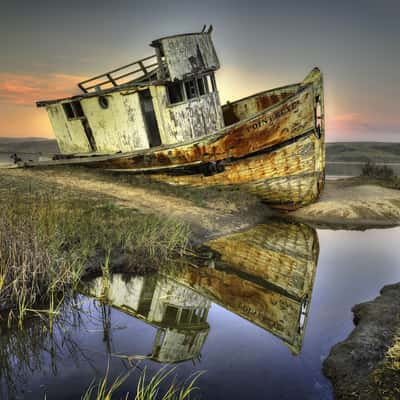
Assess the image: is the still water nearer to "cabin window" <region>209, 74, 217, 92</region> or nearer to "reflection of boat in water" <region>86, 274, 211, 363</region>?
"reflection of boat in water" <region>86, 274, 211, 363</region>

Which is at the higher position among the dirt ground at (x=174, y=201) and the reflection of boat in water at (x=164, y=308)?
the dirt ground at (x=174, y=201)

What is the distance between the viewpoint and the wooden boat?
10.9 meters

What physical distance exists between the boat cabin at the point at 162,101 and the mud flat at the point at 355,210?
14.2 feet

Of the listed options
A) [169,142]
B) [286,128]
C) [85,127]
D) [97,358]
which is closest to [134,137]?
[169,142]

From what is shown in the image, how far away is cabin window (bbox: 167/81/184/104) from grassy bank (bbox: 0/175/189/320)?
15.0 feet

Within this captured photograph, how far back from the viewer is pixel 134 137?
1300 cm

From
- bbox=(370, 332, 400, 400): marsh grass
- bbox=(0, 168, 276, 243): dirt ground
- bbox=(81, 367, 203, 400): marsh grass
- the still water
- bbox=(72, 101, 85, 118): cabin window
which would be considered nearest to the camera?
bbox=(370, 332, 400, 400): marsh grass

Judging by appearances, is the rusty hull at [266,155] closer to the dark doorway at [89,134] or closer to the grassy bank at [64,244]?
the dark doorway at [89,134]

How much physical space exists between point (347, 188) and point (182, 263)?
921cm

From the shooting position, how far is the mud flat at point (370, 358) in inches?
117

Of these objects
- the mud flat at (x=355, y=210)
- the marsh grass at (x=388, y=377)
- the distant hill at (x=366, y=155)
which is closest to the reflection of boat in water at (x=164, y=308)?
the marsh grass at (x=388, y=377)

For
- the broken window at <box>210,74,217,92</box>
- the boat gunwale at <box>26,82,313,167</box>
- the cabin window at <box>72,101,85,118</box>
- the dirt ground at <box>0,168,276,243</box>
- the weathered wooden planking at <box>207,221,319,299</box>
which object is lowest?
the weathered wooden planking at <box>207,221,319,299</box>

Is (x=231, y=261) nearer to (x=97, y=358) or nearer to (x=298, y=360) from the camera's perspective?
(x=298, y=360)

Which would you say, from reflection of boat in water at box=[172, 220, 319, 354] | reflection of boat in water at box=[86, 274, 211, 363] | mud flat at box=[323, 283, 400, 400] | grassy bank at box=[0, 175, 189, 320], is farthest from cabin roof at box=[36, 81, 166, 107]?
mud flat at box=[323, 283, 400, 400]
